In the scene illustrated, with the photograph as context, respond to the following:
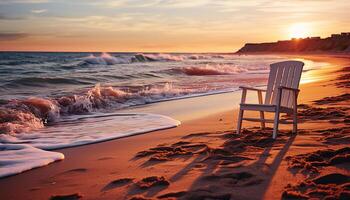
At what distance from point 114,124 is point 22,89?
8.34m

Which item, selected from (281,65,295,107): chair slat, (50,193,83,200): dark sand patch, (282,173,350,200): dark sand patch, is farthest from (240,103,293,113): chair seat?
(50,193,83,200): dark sand patch

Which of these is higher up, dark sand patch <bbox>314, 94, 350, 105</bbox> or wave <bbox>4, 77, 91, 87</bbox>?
dark sand patch <bbox>314, 94, 350, 105</bbox>

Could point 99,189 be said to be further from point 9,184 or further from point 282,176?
point 282,176

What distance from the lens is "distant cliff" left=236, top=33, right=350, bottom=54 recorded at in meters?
80.3

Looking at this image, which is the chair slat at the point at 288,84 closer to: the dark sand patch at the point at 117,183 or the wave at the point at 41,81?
the dark sand patch at the point at 117,183

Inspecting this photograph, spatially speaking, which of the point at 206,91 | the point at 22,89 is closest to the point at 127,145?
the point at 206,91

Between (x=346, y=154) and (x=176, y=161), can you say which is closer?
(x=346, y=154)

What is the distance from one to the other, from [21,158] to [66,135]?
1551 millimetres

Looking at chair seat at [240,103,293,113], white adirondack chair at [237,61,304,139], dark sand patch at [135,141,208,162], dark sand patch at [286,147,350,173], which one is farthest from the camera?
white adirondack chair at [237,61,304,139]

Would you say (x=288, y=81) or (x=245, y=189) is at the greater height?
(x=288, y=81)

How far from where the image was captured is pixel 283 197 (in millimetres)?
3121

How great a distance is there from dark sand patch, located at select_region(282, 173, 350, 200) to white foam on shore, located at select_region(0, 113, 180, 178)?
2.61m

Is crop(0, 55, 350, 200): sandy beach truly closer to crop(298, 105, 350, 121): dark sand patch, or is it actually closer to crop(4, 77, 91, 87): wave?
crop(298, 105, 350, 121): dark sand patch

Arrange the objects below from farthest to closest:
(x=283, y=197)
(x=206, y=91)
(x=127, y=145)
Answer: (x=206, y=91), (x=127, y=145), (x=283, y=197)
